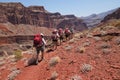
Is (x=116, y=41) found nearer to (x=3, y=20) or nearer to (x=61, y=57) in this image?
(x=61, y=57)

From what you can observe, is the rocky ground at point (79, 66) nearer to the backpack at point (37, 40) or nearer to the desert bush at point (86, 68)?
the desert bush at point (86, 68)

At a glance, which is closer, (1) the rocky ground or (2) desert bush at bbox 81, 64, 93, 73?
(1) the rocky ground

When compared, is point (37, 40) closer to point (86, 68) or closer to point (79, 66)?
point (79, 66)

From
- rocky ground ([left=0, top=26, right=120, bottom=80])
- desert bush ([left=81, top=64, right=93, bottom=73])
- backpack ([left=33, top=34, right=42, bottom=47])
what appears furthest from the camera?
backpack ([left=33, top=34, right=42, bottom=47])

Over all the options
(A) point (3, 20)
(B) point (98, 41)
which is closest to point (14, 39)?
(A) point (3, 20)

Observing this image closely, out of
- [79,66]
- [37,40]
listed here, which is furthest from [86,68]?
[37,40]

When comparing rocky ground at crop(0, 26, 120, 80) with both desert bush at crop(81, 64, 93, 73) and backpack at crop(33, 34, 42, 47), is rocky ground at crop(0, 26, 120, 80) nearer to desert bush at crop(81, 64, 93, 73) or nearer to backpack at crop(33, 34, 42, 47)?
desert bush at crop(81, 64, 93, 73)

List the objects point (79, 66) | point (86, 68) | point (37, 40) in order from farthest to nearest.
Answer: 1. point (37, 40)
2. point (79, 66)
3. point (86, 68)

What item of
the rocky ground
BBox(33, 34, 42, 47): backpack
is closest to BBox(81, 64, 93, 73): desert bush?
the rocky ground

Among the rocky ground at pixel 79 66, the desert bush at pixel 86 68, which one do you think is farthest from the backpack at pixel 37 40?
the desert bush at pixel 86 68

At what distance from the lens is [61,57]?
14492mm

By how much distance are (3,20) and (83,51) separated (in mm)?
177150

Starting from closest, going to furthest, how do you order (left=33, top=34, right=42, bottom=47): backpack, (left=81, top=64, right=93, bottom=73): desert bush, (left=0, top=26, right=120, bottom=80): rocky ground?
(left=0, top=26, right=120, bottom=80): rocky ground
(left=81, top=64, right=93, bottom=73): desert bush
(left=33, top=34, right=42, bottom=47): backpack

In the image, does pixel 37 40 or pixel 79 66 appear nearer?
pixel 79 66
